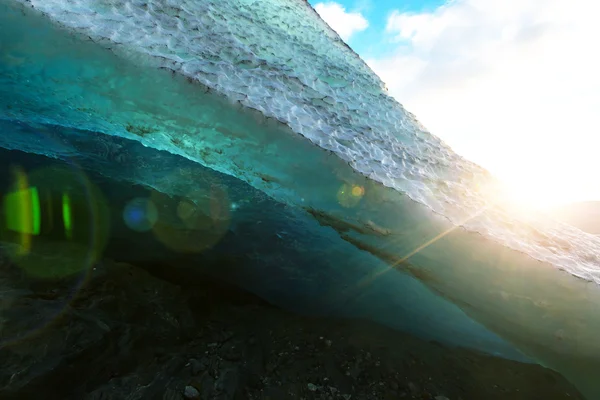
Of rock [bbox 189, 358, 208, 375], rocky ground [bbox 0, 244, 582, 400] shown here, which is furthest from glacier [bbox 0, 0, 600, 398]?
rock [bbox 189, 358, 208, 375]

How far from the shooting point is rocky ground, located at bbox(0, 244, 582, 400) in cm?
207

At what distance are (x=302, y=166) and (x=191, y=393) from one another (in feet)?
5.64

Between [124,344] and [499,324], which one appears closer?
[124,344]

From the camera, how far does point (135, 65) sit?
2371 millimetres

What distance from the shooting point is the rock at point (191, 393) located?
2.10 metres

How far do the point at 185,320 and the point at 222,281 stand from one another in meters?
0.72

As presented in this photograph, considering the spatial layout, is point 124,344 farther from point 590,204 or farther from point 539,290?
point 590,204

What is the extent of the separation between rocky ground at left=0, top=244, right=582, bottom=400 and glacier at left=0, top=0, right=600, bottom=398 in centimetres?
32

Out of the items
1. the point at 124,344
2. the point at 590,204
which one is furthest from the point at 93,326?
the point at 590,204

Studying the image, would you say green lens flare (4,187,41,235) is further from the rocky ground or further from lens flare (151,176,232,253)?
lens flare (151,176,232,253)

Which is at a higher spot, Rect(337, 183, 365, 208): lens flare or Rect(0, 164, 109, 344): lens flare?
Rect(337, 183, 365, 208): lens flare

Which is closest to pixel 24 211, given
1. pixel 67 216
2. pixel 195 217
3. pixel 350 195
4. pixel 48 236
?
pixel 67 216

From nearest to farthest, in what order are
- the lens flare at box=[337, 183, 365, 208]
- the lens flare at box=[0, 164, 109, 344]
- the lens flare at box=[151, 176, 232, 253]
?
the lens flare at box=[0, 164, 109, 344] → the lens flare at box=[337, 183, 365, 208] → the lens flare at box=[151, 176, 232, 253]

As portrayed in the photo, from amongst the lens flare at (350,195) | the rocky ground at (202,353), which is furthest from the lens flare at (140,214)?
the lens flare at (350,195)
